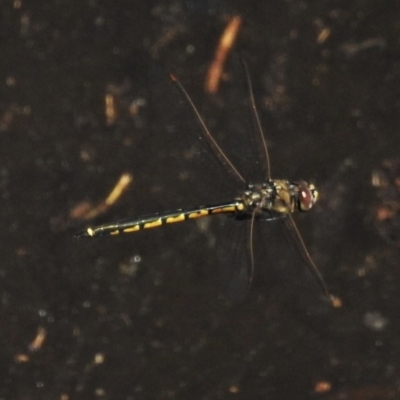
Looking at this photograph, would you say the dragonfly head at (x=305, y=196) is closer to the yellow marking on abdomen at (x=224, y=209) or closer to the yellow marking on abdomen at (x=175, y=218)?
the yellow marking on abdomen at (x=224, y=209)

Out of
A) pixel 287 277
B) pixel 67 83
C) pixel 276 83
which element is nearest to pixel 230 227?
pixel 287 277

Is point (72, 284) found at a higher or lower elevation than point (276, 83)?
lower

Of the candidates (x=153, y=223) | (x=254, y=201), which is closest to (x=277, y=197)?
(x=254, y=201)

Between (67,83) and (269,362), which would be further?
(269,362)

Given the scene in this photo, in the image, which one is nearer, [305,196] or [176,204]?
[305,196]

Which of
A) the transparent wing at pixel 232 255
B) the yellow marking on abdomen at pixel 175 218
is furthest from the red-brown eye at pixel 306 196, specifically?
the yellow marking on abdomen at pixel 175 218

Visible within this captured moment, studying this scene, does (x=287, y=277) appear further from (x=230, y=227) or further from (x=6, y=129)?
(x=6, y=129)

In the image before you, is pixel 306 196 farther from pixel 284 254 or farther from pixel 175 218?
pixel 175 218
